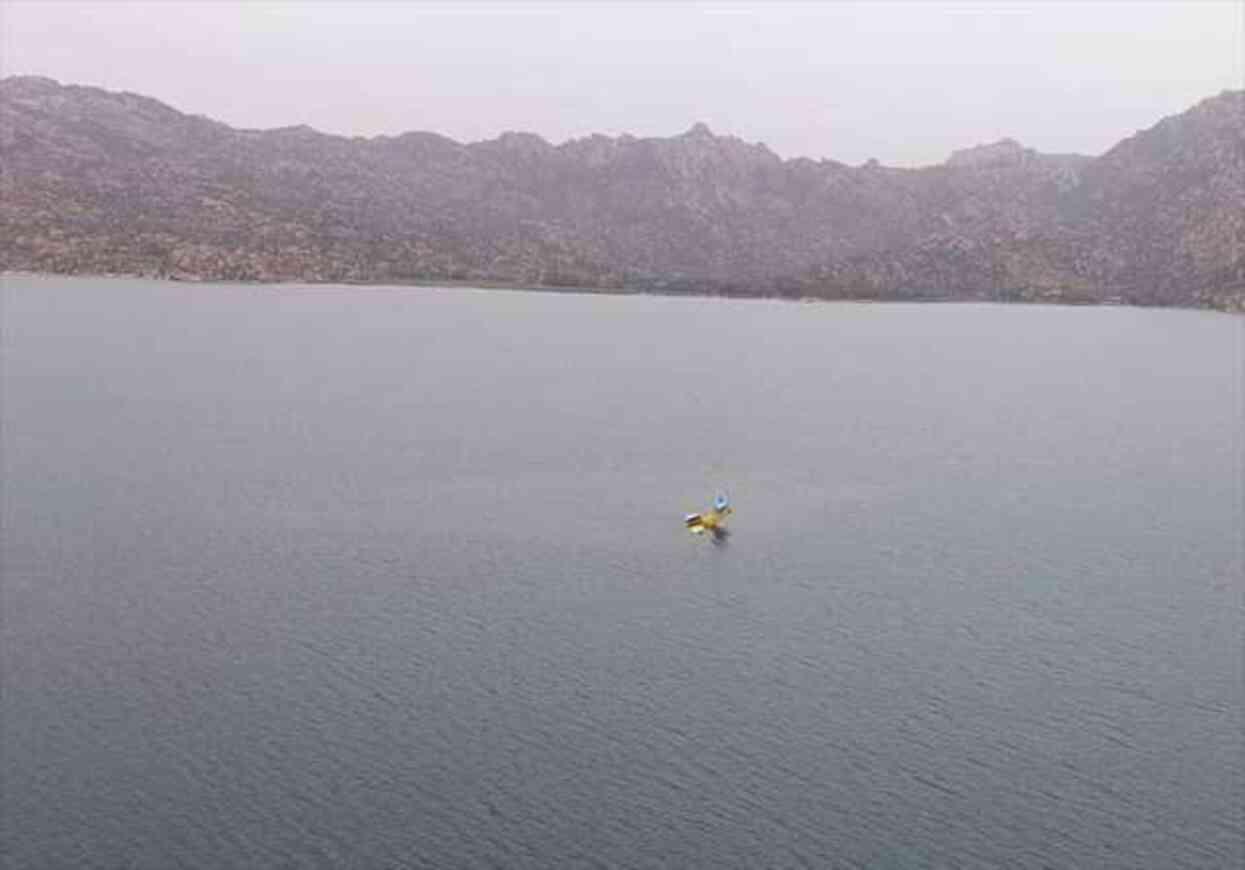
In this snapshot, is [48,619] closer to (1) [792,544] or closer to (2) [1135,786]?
(1) [792,544]

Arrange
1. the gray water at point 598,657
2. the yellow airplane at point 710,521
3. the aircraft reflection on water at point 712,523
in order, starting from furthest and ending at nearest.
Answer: the yellow airplane at point 710,521 → the aircraft reflection on water at point 712,523 → the gray water at point 598,657

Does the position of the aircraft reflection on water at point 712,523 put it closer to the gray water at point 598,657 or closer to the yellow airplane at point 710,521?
the yellow airplane at point 710,521

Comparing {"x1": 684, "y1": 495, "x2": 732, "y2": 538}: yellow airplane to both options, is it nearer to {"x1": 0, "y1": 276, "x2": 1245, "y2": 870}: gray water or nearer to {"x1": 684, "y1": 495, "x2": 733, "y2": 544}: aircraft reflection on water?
{"x1": 684, "y1": 495, "x2": 733, "y2": 544}: aircraft reflection on water

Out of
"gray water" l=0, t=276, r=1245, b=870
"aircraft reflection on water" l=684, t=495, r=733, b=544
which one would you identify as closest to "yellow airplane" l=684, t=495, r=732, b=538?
"aircraft reflection on water" l=684, t=495, r=733, b=544

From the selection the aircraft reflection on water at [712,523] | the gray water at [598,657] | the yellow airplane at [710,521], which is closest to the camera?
the gray water at [598,657]

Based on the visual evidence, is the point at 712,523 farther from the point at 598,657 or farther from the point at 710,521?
the point at 598,657

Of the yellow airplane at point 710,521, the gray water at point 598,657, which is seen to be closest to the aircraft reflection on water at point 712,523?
the yellow airplane at point 710,521

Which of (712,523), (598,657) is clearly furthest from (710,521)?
(598,657)
